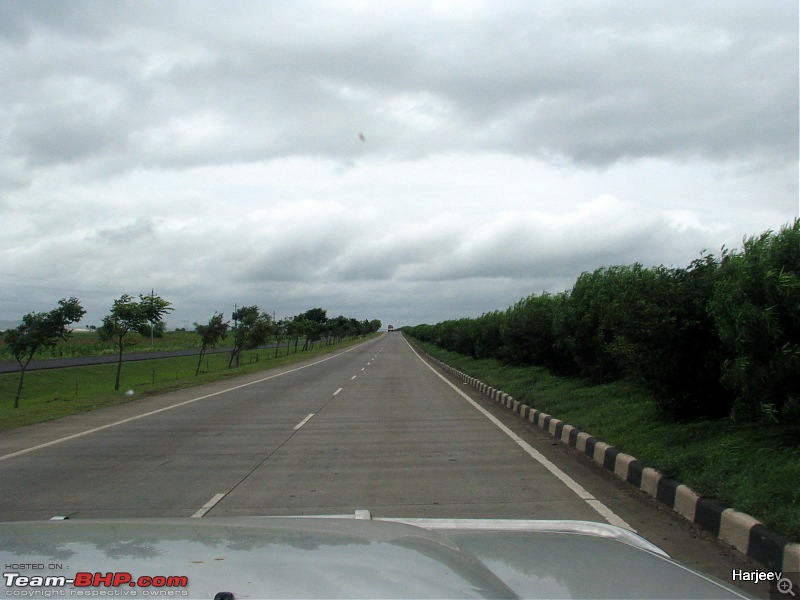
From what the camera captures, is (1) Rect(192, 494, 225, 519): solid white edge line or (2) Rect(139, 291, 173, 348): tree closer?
(1) Rect(192, 494, 225, 519): solid white edge line

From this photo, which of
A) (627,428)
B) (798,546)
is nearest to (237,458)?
(627,428)

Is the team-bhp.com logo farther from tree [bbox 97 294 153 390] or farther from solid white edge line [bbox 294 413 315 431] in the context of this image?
tree [bbox 97 294 153 390]

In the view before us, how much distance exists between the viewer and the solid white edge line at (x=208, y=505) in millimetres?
6441

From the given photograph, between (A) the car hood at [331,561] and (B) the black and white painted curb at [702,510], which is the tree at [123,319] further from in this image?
(A) the car hood at [331,561]

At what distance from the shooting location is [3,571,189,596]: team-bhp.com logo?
2.36 meters

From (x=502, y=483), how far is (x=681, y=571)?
4.66m

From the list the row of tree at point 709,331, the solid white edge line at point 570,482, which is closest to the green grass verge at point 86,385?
the solid white edge line at point 570,482

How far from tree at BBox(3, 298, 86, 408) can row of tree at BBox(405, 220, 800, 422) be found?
19124mm

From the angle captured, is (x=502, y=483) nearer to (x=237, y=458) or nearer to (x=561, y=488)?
(x=561, y=488)

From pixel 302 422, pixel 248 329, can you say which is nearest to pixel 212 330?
pixel 248 329

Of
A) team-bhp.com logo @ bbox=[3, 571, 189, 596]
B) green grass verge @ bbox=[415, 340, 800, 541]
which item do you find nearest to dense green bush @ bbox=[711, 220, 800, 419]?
green grass verge @ bbox=[415, 340, 800, 541]

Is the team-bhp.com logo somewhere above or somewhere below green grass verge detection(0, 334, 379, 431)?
above

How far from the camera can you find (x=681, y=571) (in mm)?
3168

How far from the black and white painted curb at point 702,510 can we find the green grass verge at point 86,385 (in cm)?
1110
